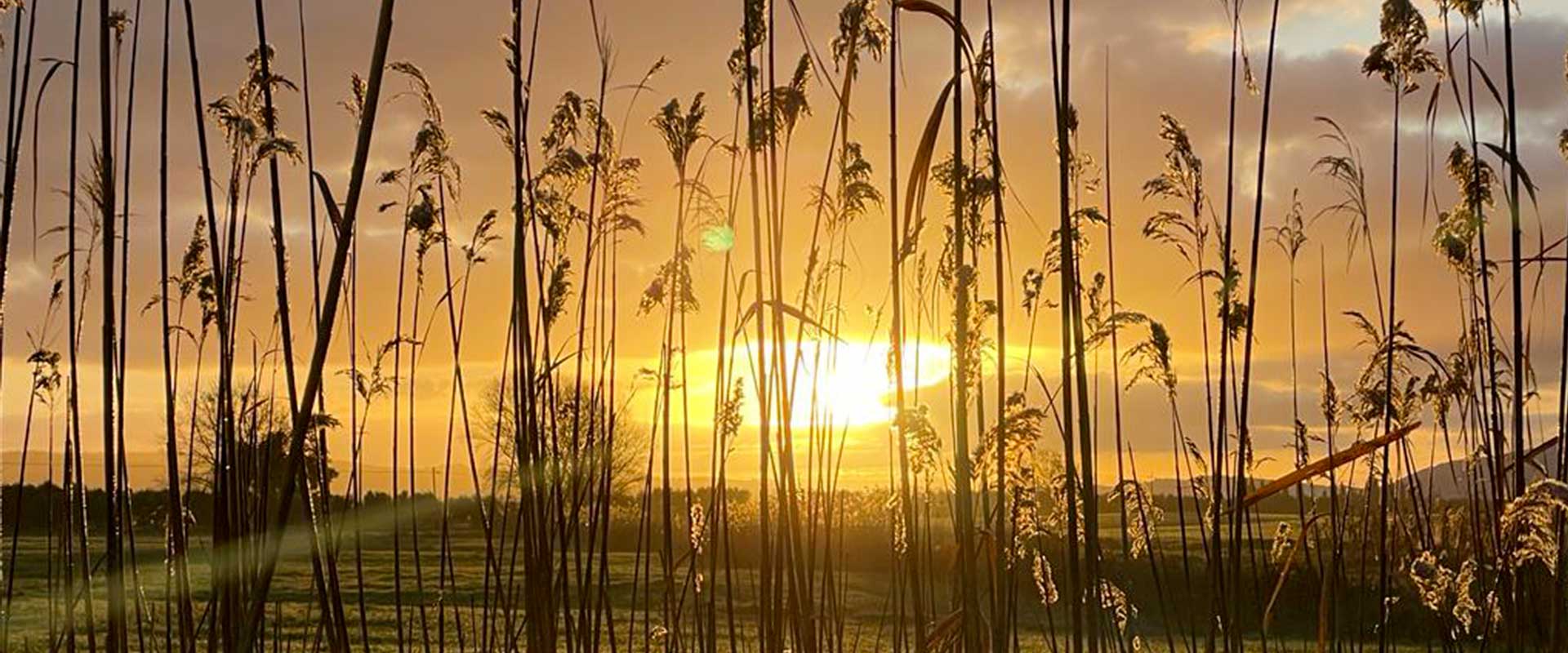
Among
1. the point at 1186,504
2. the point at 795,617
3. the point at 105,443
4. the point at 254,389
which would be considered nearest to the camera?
the point at 105,443

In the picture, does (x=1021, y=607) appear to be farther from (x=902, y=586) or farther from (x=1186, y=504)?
(x=902, y=586)

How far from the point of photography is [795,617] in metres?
2.17

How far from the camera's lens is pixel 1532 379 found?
12.2 feet

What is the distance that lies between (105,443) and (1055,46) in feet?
3.97

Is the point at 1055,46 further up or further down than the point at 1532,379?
further up

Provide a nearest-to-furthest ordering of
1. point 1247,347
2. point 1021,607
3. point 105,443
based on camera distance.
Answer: point 105,443 → point 1247,347 → point 1021,607

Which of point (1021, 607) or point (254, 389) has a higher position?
point (254, 389)

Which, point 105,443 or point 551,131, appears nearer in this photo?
point 105,443

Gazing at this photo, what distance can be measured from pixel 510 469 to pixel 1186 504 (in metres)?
17.3

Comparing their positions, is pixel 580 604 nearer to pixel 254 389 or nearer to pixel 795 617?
pixel 795 617

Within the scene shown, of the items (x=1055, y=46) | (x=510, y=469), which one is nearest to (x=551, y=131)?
(x=510, y=469)

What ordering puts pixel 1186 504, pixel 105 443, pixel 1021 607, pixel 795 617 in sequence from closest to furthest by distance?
1. pixel 105 443
2. pixel 795 617
3. pixel 1021 607
4. pixel 1186 504

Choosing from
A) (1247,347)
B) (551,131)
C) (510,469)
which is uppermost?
(551,131)

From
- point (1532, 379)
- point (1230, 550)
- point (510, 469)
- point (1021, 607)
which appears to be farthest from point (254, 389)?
point (1021, 607)
